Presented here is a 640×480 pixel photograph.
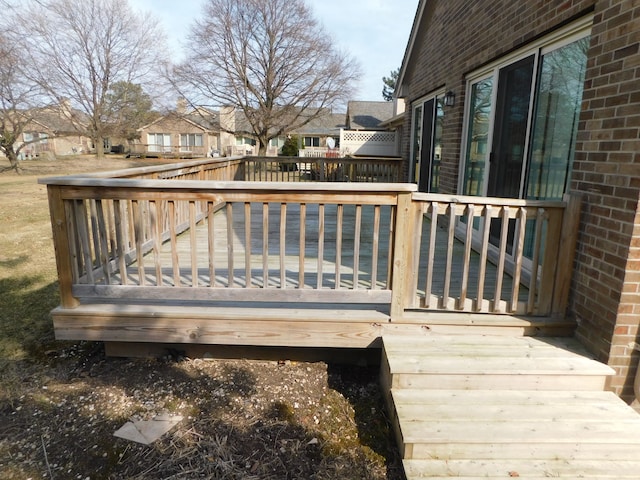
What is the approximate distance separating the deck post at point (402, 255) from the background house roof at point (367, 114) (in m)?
25.8

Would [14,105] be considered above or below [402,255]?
above

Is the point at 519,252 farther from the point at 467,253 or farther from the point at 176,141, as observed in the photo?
the point at 176,141

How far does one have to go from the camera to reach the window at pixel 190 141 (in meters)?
41.5

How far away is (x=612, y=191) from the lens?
251cm

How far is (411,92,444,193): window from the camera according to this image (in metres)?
6.62

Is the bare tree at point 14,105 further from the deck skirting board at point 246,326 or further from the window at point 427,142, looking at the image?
the deck skirting board at point 246,326

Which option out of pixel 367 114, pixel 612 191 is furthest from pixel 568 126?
pixel 367 114

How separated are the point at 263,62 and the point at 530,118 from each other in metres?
18.1

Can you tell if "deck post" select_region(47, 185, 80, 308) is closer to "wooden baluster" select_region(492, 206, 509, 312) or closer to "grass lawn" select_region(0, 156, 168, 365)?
"grass lawn" select_region(0, 156, 168, 365)

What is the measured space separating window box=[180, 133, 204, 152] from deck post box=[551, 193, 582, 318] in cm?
4167

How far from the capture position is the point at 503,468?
201cm

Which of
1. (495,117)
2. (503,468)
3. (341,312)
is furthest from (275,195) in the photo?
(495,117)

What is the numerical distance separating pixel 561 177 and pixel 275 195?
223 centimetres

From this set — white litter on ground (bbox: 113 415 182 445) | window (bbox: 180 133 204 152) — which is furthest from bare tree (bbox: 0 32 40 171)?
white litter on ground (bbox: 113 415 182 445)
